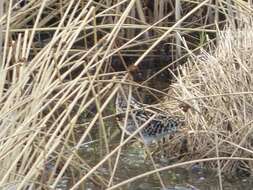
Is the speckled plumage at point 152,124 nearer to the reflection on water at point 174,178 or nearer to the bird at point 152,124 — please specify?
the bird at point 152,124

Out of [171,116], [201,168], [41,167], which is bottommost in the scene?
[201,168]

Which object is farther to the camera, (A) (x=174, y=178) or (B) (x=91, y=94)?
(B) (x=91, y=94)

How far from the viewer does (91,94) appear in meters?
6.32

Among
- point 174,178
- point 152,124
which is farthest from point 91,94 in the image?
point 174,178

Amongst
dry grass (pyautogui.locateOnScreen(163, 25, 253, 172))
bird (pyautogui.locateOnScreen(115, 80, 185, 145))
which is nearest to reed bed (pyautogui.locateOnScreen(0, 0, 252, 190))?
dry grass (pyautogui.locateOnScreen(163, 25, 253, 172))

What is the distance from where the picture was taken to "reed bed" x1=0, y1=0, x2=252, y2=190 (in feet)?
12.1

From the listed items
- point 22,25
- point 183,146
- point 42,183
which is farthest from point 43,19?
point 42,183

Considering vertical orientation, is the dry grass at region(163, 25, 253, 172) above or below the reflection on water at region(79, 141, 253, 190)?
above

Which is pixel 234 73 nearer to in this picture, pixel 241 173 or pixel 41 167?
pixel 241 173

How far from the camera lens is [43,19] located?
25.3ft

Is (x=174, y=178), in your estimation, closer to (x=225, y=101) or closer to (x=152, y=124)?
(x=152, y=124)

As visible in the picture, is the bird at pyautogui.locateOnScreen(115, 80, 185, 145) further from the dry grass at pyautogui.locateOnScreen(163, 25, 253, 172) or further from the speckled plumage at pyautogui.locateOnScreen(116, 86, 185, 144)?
the dry grass at pyautogui.locateOnScreen(163, 25, 253, 172)

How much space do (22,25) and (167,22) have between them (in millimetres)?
1627

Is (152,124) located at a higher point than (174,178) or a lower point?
higher
